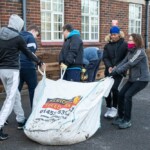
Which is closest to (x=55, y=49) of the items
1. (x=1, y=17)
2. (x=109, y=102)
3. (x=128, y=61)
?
(x=1, y=17)

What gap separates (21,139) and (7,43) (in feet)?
4.66

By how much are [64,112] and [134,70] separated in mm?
1423

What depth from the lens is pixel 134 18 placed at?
44.8 ft

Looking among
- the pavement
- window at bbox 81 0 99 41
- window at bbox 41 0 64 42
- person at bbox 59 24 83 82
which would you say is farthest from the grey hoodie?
window at bbox 81 0 99 41

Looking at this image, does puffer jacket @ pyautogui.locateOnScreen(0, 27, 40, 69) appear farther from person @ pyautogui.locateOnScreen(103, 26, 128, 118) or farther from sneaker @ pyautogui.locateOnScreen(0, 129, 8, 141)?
person @ pyautogui.locateOnScreen(103, 26, 128, 118)

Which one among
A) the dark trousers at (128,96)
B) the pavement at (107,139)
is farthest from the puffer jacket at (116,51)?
the pavement at (107,139)

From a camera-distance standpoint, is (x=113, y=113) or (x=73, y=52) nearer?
(x=73, y=52)

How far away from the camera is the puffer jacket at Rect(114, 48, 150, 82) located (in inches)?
211

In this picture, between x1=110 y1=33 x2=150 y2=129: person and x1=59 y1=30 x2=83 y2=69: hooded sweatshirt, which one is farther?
x1=59 y1=30 x2=83 y2=69: hooded sweatshirt

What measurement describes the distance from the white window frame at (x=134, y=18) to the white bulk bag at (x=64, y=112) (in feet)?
27.7

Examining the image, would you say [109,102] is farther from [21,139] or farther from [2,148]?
[2,148]

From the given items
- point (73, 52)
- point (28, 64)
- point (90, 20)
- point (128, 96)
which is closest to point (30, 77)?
point (28, 64)

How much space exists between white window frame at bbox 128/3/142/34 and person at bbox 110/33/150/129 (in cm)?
812

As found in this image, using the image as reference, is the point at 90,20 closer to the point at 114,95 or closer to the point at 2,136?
the point at 114,95
